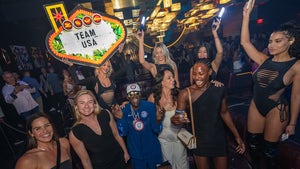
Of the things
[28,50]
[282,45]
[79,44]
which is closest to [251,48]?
[282,45]

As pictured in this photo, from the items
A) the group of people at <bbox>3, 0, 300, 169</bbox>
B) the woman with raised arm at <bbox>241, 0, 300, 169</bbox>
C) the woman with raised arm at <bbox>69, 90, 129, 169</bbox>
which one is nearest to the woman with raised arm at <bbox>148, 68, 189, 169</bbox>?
the group of people at <bbox>3, 0, 300, 169</bbox>

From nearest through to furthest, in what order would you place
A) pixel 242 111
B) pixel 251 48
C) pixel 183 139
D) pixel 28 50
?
pixel 183 139
pixel 251 48
pixel 242 111
pixel 28 50

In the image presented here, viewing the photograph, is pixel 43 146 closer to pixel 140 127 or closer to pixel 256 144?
pixel 140 127

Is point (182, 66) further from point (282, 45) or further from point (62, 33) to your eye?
point (282, 45)

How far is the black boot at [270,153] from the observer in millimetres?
2750

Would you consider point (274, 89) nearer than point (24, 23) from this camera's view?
Yes

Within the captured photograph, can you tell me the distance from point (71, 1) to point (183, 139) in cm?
972

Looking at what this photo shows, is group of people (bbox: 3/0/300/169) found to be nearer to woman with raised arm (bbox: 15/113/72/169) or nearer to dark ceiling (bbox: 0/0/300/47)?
woman with raised arm (bbox: 15/113/72/169)

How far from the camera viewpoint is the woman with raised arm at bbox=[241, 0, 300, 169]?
2.50m

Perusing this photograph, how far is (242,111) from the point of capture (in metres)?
6.31

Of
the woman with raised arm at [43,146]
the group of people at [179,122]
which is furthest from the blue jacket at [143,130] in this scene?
the woman with raised arm at [43,146]

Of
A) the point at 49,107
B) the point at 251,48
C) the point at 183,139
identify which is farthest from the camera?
the point at 49,107

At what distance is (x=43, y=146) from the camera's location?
249 cm

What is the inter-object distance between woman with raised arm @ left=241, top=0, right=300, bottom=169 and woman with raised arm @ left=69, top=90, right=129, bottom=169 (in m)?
2.22
